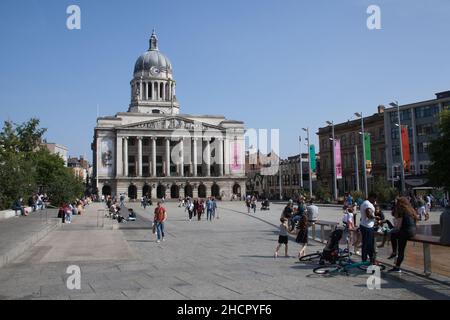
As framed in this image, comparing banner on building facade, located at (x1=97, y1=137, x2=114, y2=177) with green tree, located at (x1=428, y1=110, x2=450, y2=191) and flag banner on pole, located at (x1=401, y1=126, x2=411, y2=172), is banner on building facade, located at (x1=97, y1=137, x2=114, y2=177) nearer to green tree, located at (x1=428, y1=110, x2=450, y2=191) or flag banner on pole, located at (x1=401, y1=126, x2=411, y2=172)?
flag banner on pole, located at (x1=401, y1=126, x2=411, y2=172)

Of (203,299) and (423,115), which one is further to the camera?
(423,115)

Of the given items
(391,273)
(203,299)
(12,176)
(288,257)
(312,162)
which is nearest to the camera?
(203,299)

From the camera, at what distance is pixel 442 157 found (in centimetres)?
3278

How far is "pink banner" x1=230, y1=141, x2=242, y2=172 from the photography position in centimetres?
10799

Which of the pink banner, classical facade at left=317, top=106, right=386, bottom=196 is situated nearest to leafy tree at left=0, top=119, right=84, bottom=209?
classical facade at left=317, top=106, right=386, bottom=196

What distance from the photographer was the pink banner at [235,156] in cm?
10799

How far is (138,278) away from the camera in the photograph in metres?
10.5

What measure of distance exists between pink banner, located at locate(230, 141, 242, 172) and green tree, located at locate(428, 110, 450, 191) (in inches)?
2928

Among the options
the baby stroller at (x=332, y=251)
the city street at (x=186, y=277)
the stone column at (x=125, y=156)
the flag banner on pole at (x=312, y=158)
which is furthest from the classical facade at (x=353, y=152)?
the baby stroller at (x=332, y=251)

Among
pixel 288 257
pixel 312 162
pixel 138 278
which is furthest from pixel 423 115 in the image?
pixel 138 278

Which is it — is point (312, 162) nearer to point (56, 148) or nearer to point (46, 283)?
point (46, 283)

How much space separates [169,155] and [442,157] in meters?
79.4

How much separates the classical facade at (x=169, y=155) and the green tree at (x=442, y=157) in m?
72.7
